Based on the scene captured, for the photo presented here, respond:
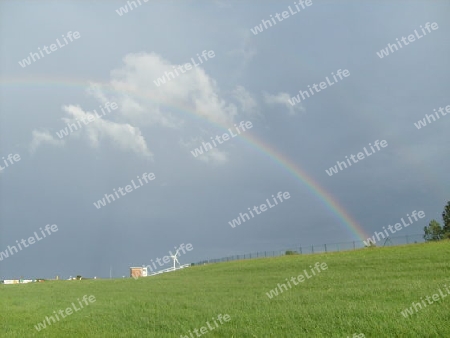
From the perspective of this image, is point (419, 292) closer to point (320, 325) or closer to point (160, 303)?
point (320, 325)

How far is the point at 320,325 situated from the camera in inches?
500

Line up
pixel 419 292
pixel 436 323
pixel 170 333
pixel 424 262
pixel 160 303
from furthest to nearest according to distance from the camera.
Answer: pixel 424 262 < pixel 160 303 < pixel 419 292 < pixel 170 333 < pixel 436 323

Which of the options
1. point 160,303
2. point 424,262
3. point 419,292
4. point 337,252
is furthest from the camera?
point 337,252

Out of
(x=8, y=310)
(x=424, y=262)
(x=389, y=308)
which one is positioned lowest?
(x=424, y=262)

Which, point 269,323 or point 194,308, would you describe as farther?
point 194,308

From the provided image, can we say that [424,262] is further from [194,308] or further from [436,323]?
Answer: [436,323]

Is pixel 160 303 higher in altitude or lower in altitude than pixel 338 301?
higher

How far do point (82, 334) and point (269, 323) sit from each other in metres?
6.22

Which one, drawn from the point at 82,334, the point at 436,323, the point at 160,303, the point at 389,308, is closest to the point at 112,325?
the point at 82,334

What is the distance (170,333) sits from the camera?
44.7ft

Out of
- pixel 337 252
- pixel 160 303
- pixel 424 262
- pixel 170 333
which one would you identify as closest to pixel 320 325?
pixel 170 333

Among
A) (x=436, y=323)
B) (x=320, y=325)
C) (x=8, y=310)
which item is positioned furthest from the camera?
(x=8, y=310)

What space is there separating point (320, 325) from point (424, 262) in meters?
26.9

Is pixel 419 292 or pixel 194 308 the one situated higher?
pixel 194 308
